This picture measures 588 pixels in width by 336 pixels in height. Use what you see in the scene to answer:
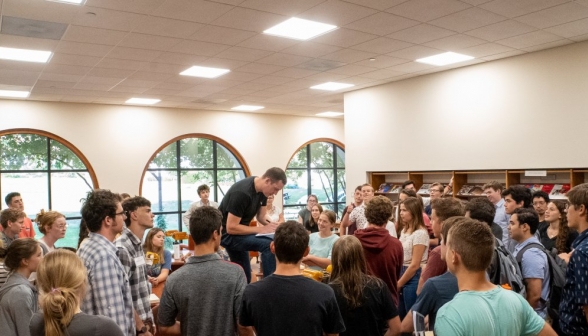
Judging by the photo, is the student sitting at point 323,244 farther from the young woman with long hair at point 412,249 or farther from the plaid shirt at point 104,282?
the plaid shirt at point 104,282

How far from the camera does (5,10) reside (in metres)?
4.68

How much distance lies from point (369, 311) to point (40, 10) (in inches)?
169

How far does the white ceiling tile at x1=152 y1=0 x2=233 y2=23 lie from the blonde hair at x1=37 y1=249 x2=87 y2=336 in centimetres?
312

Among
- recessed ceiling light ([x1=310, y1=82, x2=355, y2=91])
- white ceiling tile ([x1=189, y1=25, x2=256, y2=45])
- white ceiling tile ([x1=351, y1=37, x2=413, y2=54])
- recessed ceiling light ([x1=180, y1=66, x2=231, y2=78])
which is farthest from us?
recessed ceiling light ([x1=310, y1=82, x2=355, y2=91])

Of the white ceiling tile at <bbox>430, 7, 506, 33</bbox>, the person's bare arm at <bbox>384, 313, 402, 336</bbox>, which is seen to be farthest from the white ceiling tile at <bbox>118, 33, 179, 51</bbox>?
the person's bare arm at <bbox>384, 313, 402, 336</bbox>

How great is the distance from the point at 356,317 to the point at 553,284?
4.81 feet

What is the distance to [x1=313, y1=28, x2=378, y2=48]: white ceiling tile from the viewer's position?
→ 5.64 meters

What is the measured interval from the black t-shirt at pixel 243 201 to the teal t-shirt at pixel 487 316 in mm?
2464

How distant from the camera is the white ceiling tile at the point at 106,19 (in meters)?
4.75

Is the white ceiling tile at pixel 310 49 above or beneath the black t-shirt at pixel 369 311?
above

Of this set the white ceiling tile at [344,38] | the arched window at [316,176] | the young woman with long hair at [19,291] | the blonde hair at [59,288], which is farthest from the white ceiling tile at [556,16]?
the arched window at [316,176]

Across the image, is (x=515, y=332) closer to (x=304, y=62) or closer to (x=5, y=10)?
(x=5, y=10)

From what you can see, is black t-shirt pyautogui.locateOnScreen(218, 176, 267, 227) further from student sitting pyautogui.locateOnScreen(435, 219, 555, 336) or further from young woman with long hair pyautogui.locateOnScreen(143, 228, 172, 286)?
student sitting pyautogui.locateOnScreen(435, 219, 555, 336)

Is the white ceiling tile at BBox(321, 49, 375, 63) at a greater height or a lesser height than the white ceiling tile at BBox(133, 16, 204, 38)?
lesser
